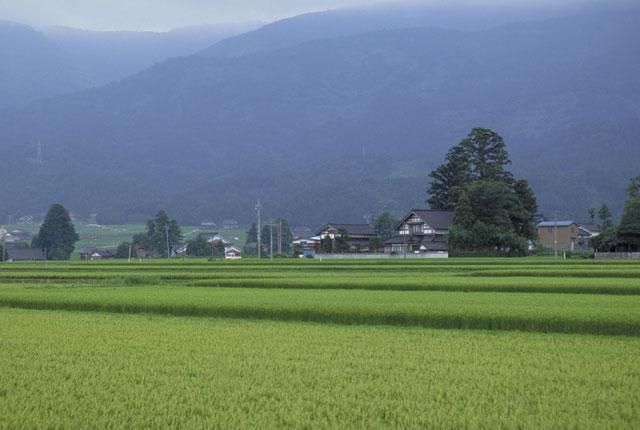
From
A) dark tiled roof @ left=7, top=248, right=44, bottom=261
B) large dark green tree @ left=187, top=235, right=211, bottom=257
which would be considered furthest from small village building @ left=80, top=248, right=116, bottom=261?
large dark green tree @ left=187, top=235, right=211, bottom=257

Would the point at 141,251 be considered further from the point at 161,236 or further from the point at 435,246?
the point at 435,246

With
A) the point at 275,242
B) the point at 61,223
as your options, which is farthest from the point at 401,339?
Answer: the point at 275,242

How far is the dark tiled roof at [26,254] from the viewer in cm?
10881

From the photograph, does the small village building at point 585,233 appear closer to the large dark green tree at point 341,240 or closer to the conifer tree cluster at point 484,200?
the conifer tree cluster at point 484,200

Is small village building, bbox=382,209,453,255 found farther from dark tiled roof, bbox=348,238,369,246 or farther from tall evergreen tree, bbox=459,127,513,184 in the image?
dark tiled roof, bbox=348,238,369,246

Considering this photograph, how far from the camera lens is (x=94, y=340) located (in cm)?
1422

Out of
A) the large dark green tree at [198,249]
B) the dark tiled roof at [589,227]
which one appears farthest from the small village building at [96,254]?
the dark tiled roof at [589,227]

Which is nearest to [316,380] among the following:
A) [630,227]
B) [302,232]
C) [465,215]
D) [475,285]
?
[475,285]

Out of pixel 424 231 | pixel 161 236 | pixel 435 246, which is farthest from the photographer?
pixel 161 236

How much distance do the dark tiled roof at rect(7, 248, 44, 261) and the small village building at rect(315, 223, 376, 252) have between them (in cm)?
4616

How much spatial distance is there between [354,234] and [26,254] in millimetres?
54166

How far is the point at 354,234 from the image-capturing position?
99.1 meters

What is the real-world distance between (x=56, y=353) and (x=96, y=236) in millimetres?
176202

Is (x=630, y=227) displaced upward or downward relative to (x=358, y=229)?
downward
